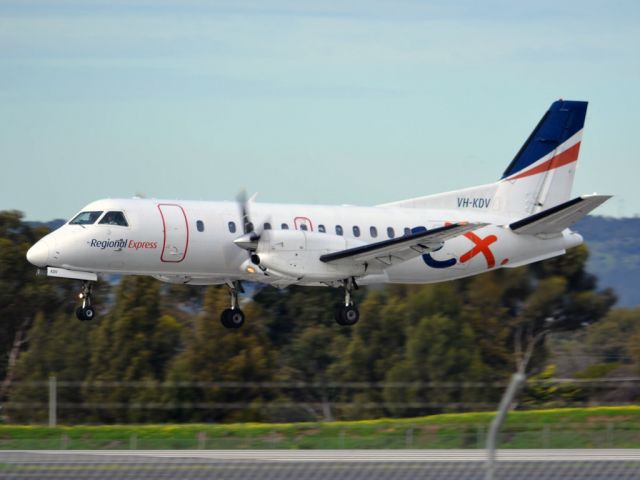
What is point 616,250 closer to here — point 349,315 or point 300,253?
point 349,315

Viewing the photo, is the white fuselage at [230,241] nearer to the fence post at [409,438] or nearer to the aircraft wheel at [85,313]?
the aircraft wheel at [85,313]

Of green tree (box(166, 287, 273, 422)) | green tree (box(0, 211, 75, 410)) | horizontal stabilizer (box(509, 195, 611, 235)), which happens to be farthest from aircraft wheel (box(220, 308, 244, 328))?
green tree (box(0, 211, 75, 410))

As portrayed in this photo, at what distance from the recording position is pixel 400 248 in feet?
82.7

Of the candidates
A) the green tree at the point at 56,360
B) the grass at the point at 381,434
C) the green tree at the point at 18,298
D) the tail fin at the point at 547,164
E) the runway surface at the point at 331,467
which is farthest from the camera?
the green tree at the point at 18,298

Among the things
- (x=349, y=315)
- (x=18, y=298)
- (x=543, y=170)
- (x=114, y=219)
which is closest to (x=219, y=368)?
(x=18, y=298)

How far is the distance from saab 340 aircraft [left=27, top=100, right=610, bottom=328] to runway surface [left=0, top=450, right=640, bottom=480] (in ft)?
13.1

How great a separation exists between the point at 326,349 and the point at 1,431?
791 inches

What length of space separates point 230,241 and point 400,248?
362 centimetres

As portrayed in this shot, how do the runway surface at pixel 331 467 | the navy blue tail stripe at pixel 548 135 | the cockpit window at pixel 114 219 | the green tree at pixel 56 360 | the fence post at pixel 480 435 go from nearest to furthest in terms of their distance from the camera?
the runway surface at pixel 331 467 → the cockpit window at pixel 114 219 → the fence post at pixel 480 435 → the navy blue tail stripe at pixel 548 135 → the green tree at pixel 56 360

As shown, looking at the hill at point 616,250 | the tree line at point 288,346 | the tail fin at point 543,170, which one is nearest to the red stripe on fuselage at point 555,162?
the tail fin at point 543,170

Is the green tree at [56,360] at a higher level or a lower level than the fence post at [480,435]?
higher

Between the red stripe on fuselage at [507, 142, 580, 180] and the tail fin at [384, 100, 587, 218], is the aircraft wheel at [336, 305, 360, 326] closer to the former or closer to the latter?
the tail fin at [384, 100, 587, 218]

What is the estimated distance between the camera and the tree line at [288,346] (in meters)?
38.8

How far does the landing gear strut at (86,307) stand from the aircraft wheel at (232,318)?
3.40 m
